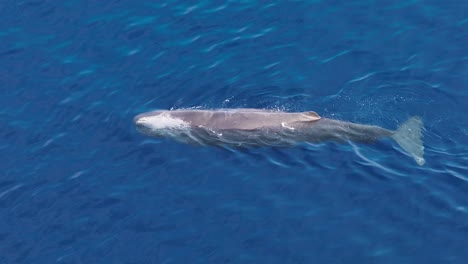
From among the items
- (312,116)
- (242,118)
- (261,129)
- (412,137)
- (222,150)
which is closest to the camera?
(412,137)

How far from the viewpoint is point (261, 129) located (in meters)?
24.3

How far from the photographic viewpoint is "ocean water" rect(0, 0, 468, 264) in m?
21.2

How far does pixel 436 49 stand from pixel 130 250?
39.9ft

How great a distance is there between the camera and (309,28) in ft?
93.7

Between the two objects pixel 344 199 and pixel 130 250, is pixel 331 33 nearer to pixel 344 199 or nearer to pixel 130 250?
pixel 344 199

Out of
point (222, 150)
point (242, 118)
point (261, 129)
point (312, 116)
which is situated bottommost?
point (222, 150)

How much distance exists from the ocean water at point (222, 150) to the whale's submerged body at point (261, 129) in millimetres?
333

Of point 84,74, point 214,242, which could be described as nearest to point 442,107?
point 214,242

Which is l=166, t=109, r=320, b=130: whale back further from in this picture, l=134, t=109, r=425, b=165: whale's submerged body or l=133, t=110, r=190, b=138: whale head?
l=133, t=110, r=190, b=138: whale head

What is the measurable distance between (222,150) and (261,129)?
4.28 feet

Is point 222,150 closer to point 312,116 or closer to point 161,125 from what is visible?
point 161,125

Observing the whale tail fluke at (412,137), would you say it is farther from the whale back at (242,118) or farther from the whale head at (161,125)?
the whale head at (161,125)

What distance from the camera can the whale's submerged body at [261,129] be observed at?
23.4m

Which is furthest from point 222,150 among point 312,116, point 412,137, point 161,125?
point 412,137
